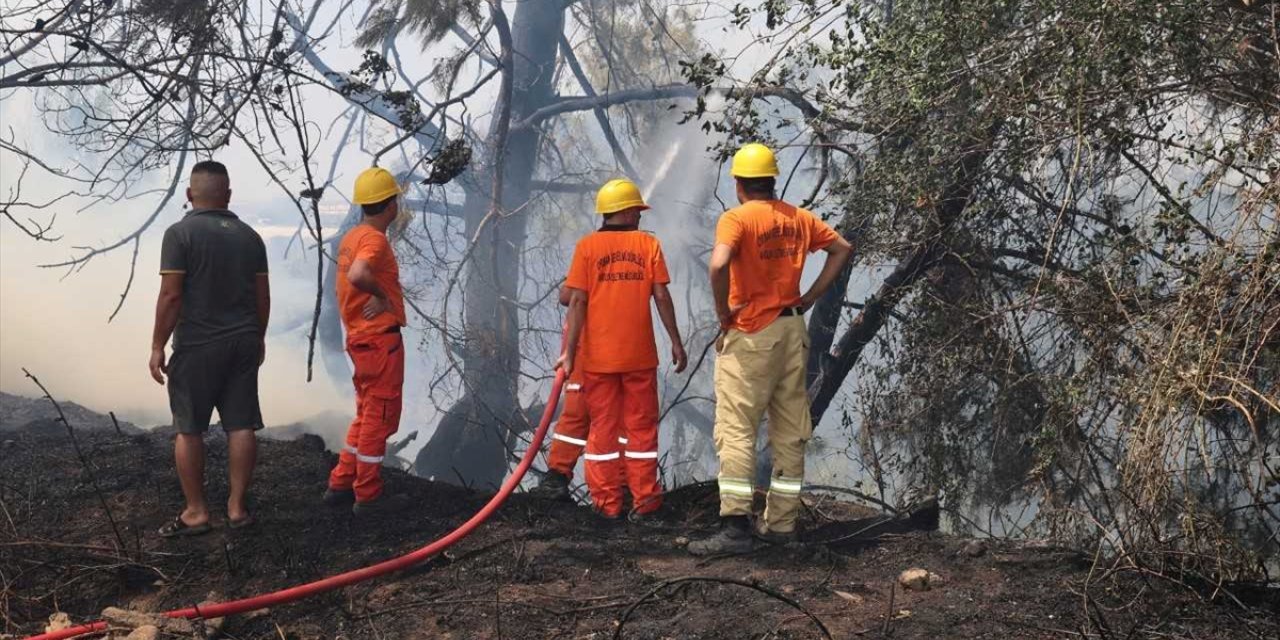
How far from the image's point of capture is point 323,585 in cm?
439

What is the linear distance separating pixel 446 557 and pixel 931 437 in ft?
12.4

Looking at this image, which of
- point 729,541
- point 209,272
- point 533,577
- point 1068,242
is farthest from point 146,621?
point 1068,242

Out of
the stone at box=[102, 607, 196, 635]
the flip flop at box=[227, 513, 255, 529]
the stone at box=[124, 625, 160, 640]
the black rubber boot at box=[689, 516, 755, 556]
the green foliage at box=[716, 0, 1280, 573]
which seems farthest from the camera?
the flip flop at box=[227, 513, 255, 529]

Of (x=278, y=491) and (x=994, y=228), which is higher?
(x=994, y=228)

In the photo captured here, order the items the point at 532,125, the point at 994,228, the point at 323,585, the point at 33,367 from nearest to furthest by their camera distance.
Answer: the point at 323,585
the point at 994,228
the point at 532,125
the point at 33,367

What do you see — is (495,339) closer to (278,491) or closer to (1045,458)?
(278,491)

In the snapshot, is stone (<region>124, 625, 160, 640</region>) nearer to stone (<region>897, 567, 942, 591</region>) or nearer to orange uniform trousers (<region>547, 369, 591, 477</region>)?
orange uniform trousers (<region>547, 369, 591, 477</region>)

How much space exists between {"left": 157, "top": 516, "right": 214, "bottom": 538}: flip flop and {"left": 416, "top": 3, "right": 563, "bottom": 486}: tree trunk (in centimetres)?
788

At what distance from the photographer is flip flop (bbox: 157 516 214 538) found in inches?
206

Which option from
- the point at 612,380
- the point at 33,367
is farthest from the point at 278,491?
the point at 33,367

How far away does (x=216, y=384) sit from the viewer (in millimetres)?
5277

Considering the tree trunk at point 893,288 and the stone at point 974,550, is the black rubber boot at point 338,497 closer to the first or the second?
the stone at point 974,550

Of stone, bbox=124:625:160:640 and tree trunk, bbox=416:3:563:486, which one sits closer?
stone, bbox=124:625:160:640

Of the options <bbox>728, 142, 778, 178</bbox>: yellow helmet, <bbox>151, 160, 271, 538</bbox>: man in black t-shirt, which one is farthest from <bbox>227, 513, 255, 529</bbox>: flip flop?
<bbox>728, 142, 778, 178</bbox>: yellow helmet
